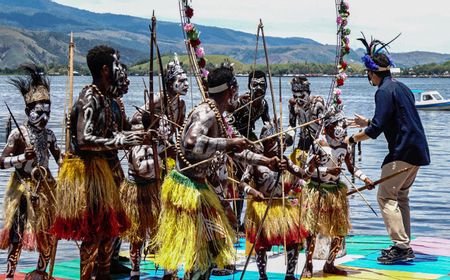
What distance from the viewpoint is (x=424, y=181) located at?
21.4 meters

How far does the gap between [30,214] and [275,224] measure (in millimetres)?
2128

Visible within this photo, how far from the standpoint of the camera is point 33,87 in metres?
8.29

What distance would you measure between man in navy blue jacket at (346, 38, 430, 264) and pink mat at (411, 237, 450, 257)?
688 millimetres

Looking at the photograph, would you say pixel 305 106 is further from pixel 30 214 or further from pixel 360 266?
pixel 30 214

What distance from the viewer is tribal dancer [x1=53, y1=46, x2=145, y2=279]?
7.39m

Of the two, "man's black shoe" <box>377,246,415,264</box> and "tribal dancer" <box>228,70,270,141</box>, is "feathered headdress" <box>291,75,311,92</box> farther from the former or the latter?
"man's black shoe" <box>377,246,415,264</box>

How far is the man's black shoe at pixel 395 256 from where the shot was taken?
9805mm

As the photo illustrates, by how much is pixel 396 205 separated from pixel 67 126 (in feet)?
13.0

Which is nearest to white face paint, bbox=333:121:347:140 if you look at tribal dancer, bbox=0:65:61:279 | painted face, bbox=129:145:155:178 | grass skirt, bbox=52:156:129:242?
painted face, bbox=129:145:155:178

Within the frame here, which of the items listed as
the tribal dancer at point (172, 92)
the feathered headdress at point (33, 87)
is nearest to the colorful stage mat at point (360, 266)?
the tribal dancer at point (172, 92)

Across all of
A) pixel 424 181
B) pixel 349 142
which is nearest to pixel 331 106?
pixel 349 142

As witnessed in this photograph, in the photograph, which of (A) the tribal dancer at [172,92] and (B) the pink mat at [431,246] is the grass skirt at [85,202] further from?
(B) the pink mat at [431,246]

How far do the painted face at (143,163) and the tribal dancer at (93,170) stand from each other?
890 mm

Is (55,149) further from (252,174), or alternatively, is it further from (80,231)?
(252,174)
